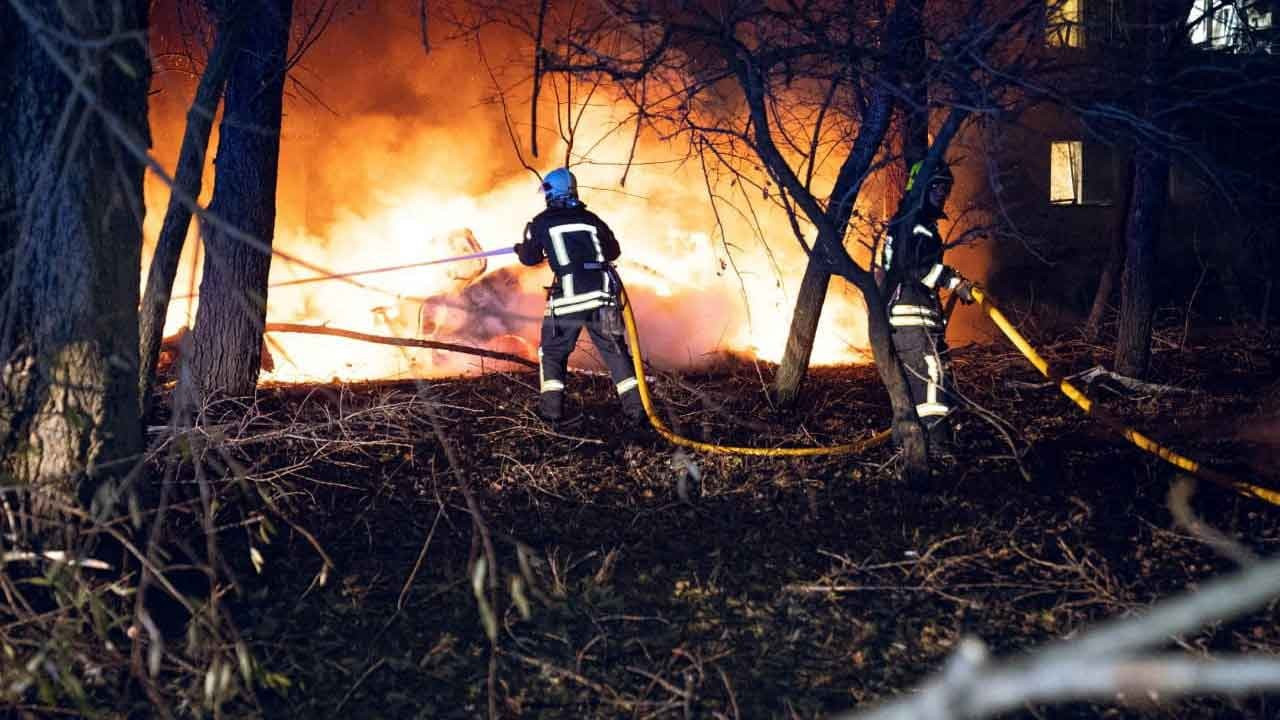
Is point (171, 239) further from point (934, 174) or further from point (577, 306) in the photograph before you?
point (934, 174)

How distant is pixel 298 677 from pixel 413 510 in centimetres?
172

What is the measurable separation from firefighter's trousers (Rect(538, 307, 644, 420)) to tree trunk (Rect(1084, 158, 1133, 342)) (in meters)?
5.03

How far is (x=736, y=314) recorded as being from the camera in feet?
37.4

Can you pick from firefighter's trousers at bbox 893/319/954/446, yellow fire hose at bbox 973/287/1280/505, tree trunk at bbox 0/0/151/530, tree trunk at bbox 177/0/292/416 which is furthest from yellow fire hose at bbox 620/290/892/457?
tree trunk at bbox 0/0/151/530

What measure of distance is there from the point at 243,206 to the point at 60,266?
10.3 ft

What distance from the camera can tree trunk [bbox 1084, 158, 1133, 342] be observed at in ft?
31.4

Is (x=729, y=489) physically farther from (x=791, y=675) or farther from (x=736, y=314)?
(x=736, y=314)

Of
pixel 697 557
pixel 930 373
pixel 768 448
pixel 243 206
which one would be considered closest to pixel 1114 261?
pixel 930 373

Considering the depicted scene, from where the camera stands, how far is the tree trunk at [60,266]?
4.14 meters

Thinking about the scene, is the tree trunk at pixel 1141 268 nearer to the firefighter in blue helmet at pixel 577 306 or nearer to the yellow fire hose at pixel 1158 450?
the yellow fire hose at pixel 1158 450

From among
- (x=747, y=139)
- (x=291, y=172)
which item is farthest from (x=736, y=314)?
(x=747, y=139)

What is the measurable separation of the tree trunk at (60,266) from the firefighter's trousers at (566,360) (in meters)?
3.24

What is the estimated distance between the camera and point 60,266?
4.22 m

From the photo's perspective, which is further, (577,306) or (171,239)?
(577,306)
